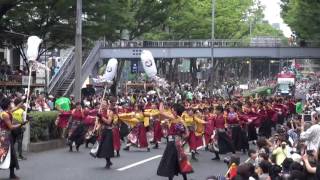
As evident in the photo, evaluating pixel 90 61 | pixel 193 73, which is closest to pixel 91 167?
pixel 90 61

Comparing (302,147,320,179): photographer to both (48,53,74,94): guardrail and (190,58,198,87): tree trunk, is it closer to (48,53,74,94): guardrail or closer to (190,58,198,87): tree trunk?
(48,53,74,94): guardrail

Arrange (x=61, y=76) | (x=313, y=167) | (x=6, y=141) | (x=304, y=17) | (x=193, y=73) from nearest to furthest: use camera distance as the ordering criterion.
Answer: (x=313, y=167) → (x=6, y=141) → (x=61, y=76) → (x=304, y=17) → (x=193, y=73)

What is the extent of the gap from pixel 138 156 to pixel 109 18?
53.6 feet

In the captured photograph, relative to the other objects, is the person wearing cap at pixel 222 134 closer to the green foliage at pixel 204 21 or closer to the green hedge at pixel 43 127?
the green hedge at pixel 43 127

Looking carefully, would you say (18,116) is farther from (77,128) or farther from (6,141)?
(77,128)

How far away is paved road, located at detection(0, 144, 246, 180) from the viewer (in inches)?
623

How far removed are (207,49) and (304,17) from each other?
10110 millimetres

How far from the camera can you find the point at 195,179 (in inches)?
621

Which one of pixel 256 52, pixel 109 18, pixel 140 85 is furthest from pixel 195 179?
pixel 256 52

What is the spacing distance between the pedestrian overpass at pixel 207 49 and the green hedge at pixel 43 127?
29.9 metres

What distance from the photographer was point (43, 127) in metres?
21.7

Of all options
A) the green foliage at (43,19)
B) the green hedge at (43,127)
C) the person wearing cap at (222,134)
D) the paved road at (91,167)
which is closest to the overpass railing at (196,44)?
the green foliage at (43,19)

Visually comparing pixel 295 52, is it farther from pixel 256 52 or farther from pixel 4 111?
pixel 4 111

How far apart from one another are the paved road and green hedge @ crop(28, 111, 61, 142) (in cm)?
73
